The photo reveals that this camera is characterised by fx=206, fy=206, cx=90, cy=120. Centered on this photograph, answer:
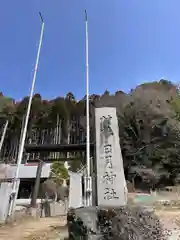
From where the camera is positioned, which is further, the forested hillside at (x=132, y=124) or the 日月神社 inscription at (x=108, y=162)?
the forested hillside at (x=132, y=124)

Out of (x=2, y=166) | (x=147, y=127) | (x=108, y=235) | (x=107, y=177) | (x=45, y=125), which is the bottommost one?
(x=108, y=235)

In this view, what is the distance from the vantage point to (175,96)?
70.3ft

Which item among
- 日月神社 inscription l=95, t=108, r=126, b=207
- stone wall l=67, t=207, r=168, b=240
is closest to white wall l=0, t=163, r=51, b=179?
日月神社 inscription l=95, t=108, r=126, b=207

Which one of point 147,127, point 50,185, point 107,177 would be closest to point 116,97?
point 147,127

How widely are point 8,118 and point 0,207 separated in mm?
17714

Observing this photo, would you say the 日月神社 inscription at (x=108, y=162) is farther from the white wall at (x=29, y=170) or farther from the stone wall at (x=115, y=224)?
the white wall at (x=29, y=170)

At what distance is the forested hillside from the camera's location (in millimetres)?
18062

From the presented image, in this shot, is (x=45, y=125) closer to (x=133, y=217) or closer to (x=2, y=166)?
(x=2, y=166)

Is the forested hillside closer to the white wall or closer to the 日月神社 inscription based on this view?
the white wall

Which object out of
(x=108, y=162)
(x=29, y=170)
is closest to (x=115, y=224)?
(x=108, y=162)

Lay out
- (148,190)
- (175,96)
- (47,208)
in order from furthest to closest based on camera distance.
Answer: (175,96) < (148,190) < (47,208)

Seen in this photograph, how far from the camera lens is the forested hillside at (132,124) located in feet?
59.3

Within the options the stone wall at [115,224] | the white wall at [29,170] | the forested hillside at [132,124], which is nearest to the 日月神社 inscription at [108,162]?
the stone wall at [115,224]

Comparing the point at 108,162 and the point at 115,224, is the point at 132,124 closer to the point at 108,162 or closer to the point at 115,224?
the point at 108,162
